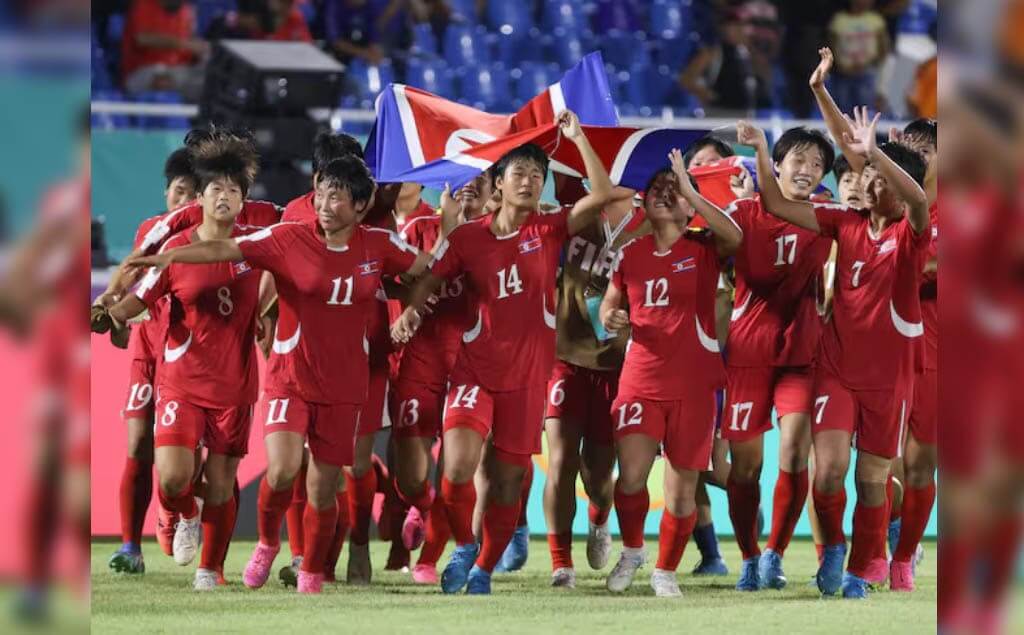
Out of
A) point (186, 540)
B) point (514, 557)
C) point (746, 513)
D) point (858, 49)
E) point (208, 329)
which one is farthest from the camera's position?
point (858, 49)

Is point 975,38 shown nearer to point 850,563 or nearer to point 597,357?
point 850,563

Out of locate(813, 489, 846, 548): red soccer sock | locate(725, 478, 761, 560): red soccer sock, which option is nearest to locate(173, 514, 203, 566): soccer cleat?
locate(725, 478, 761, 560): red soccer sock

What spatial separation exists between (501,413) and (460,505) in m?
0.44

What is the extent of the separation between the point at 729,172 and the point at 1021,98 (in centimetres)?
667

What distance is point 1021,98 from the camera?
1.18m

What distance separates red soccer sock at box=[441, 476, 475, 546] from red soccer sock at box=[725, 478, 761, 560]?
136 centimetres

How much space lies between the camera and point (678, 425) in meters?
6.67

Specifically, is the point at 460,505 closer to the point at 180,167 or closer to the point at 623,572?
the point at 623,572

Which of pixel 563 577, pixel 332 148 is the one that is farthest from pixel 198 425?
pixel 563 577

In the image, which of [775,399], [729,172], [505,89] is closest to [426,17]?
[505,89]

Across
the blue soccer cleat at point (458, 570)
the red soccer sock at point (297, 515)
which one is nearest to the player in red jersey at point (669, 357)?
the blue soccer cleat at point (458, 570)

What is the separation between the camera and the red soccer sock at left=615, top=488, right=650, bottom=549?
6.85 m

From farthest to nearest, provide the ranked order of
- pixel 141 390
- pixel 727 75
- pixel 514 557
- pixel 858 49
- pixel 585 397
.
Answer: pixel 858 49
pixel 727 75
pixel 514 557
pixel 141 390
pixel 585 397

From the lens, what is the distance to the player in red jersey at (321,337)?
6477 mm
